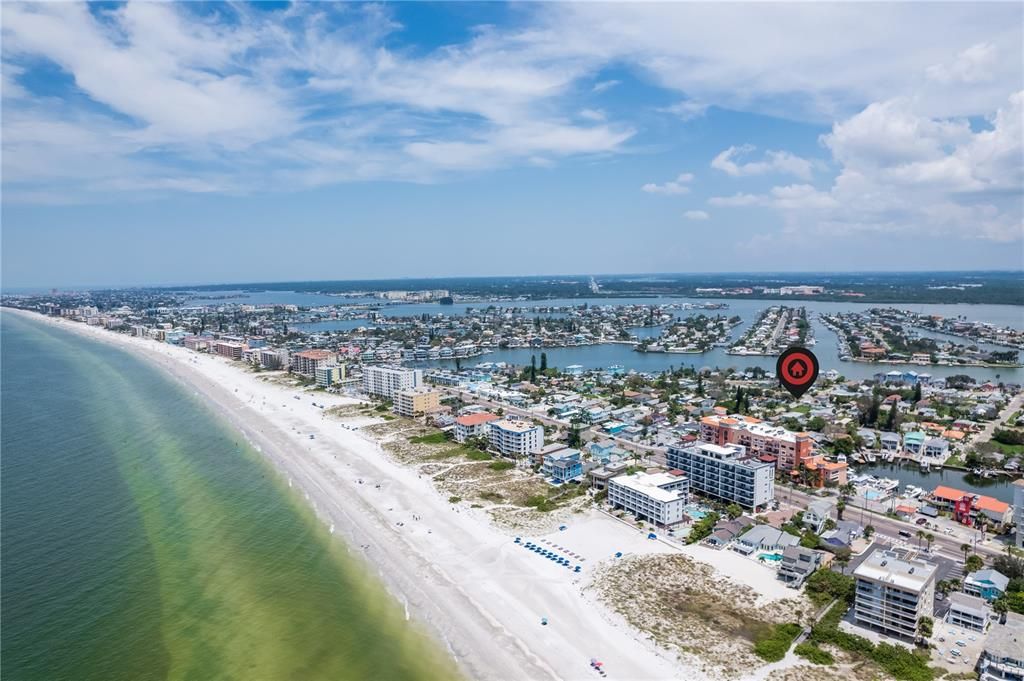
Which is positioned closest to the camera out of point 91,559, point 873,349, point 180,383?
point 91,559

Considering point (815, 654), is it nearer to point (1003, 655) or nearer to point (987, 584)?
point (1003, 655)

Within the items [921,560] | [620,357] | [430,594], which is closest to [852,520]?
[921,560]

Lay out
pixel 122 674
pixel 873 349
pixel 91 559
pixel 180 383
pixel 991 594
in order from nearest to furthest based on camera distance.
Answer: pixel 122 674 → pixel 991 594 → pixel 91 559 → pixel 180 383 → pixel 873 349

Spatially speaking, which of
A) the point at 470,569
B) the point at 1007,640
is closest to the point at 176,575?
the point at 470,569

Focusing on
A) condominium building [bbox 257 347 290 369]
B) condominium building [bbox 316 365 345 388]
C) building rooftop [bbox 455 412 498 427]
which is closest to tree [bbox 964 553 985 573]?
building rooftop [bbox 455 412 498 427]

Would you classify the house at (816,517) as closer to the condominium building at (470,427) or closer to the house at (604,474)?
the house at (604,474)

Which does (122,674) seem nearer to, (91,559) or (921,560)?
(91,559)
